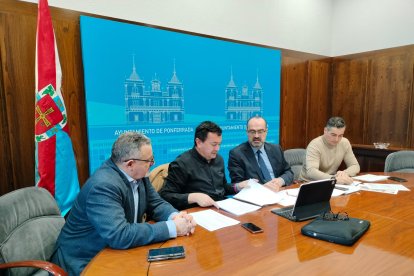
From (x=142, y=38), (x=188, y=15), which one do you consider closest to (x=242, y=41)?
(x=188, y=15)

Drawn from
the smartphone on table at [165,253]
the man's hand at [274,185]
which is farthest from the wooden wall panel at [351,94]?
the smartphone on table at [165,253]

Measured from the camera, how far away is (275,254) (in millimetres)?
1135

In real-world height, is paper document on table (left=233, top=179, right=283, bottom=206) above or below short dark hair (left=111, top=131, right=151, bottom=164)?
below

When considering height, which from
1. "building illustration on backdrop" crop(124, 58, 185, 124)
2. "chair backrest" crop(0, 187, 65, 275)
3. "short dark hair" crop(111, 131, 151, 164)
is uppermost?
"building illustration on backdrop" crop(124, 58, 185, 124)

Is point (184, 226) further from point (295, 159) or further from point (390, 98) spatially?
point (390, 98)

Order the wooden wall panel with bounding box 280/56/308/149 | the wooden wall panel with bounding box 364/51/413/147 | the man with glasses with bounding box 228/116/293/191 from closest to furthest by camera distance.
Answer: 1. the man with glasses with bounding box 228/116/293/191
2. the wooden wall panel with bounding box 364/51/413/147
3. the wooden wall panel with bounding box 280/56/308/149

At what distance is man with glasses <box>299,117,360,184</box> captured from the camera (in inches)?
102

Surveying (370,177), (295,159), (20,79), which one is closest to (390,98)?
(295,159)

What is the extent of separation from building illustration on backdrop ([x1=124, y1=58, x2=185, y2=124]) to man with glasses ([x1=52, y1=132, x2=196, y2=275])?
1340 millimetres

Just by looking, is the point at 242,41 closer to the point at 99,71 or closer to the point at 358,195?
the point at 99,71

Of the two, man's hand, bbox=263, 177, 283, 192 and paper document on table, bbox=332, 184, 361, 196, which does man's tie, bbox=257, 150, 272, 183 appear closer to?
man's hand, bbox=263, 177, 283, 192

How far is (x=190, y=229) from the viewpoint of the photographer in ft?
4.33

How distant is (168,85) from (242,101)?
110 centimetres

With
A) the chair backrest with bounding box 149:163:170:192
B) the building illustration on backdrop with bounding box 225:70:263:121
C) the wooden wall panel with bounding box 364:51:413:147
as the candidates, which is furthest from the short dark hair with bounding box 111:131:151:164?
the wooden wall panel with bounding box 364:51:413:147
